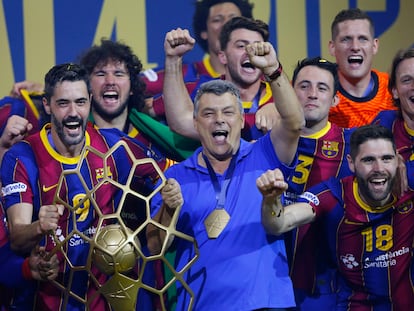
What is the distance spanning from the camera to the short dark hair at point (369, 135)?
418cm

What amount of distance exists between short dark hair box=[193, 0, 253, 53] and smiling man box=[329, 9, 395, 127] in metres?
0.76

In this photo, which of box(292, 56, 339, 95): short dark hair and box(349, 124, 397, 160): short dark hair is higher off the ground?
box(292, 56, 339, 95): short dark hair

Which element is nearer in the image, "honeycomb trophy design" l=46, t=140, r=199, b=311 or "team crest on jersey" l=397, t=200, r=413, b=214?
"honeycomb trophy design" l=46, t=140, r=199, b=311

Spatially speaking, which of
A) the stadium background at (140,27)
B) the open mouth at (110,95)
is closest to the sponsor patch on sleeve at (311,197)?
the open mouth at (110,95)

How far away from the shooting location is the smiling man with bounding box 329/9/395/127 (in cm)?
489

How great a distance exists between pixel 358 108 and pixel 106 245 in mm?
1624

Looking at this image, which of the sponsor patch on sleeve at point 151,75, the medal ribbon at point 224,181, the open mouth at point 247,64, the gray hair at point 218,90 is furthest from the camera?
the sponsor patch on sleeve at point 151,75

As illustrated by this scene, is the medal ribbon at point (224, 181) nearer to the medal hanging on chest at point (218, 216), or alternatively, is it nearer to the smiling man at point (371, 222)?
the medal hanging on chest at point (218, 216)

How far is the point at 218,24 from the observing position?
222 inches

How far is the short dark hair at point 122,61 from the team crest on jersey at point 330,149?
959mm

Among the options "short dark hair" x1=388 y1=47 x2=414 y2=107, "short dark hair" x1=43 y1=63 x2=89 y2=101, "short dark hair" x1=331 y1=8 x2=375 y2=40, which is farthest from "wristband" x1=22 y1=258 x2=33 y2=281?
"short dark hair" x1=331 y1=8 x2=375 y2=40

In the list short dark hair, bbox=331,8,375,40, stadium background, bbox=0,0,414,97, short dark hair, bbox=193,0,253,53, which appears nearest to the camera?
short dark hair, bbox=331,8,375,40

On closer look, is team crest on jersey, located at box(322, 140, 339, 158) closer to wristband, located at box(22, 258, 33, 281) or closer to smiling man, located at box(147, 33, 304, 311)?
smiling man, located at box(147, 33, 304, 311)

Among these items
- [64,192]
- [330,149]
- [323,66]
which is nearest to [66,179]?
[64,192]
